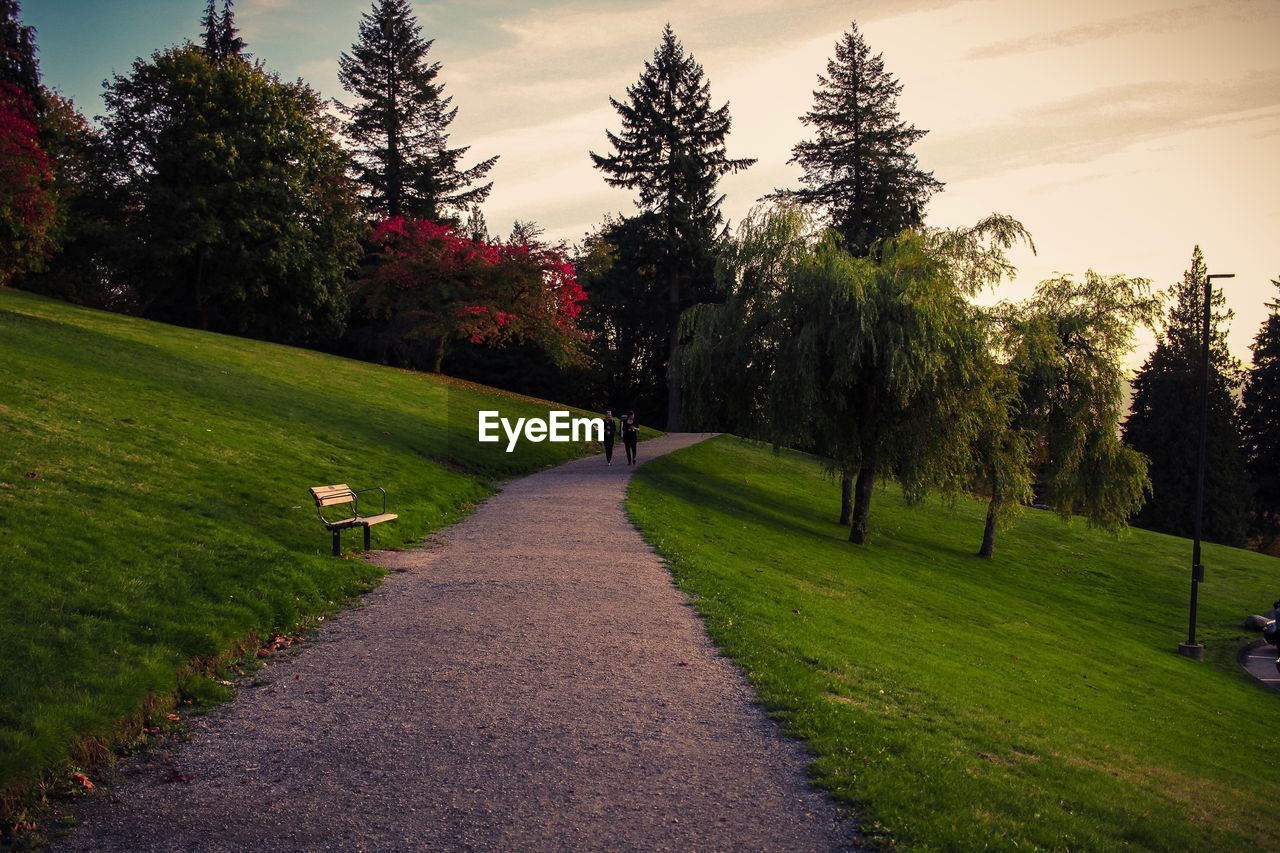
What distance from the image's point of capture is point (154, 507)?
12.7 m

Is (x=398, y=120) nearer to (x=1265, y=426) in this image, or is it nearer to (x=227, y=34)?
(x=227, y=34)

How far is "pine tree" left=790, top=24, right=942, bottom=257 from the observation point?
56000mm

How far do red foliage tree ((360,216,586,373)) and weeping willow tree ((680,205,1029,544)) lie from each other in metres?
20.1

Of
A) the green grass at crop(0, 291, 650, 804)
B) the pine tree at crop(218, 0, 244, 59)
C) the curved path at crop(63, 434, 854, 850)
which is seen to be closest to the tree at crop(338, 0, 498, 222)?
the pine tree at crop(218, 0, 244, 59)

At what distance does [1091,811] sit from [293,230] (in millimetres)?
47439

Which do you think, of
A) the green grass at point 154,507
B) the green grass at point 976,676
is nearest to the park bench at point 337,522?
the green grass at point 154,507

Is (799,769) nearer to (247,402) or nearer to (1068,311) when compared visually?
(247,402)

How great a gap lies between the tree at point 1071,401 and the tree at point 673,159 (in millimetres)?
29636

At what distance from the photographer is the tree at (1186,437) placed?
61.6 m

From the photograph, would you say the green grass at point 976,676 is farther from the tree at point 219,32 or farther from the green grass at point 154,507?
the tree at point 219,32

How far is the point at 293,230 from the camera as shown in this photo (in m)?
46.5

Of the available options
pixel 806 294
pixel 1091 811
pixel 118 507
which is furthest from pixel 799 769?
pixel 806 294

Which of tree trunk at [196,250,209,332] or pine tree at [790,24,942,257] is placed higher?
pine tree at [790,24,942,257]

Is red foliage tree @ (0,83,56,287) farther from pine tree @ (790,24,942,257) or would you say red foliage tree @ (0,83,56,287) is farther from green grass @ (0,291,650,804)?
pine tree @ (790,24,942,257)
